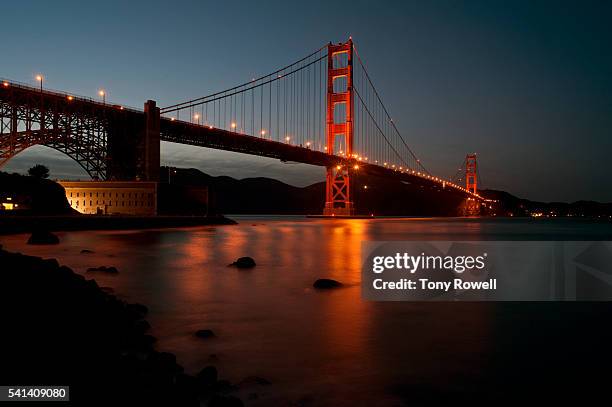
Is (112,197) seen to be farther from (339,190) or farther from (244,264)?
(339,190)

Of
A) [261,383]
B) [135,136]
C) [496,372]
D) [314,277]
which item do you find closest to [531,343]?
[496,372]

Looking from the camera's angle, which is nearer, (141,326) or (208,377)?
(208,377)

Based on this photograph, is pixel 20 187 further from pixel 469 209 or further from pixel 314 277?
pixel 469 209

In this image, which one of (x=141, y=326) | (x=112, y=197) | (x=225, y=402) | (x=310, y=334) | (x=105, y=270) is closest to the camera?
(x=225, y=402)

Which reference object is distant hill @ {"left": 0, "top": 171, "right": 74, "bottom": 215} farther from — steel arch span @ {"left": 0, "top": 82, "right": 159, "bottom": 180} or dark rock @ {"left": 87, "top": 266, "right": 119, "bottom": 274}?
dark rock @ {"left": 87, "top": 266, "right": 119, "bottom": 274}

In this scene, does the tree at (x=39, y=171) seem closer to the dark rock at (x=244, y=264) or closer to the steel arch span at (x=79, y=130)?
the steel arch span at (x=79, y=130)

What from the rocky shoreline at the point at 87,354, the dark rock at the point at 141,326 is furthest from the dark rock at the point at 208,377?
the dark rock at the point at 141,326

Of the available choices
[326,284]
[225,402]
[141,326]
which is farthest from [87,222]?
[225,402]
